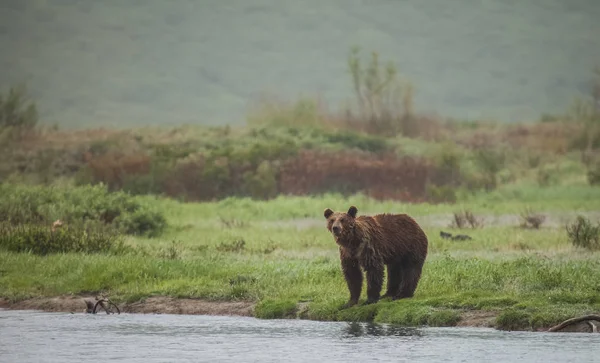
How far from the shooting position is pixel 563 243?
3356 centimetres

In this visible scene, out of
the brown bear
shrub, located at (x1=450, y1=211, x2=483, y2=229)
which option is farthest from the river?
shrub, located at (x1=450, y1=211, x2=483, y2=229)

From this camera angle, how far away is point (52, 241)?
31.2m

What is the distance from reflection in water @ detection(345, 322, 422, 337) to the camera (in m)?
20.7

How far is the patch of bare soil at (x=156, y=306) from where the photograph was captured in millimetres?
24750

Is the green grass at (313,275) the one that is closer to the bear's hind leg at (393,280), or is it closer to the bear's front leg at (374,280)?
the bear's front leg at (374,280)

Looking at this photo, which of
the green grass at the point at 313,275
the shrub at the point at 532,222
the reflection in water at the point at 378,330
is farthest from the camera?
the shrub at the point at 532,222

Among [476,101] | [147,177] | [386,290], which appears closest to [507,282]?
[386,290]

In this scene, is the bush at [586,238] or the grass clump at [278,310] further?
the bush at [586,238]

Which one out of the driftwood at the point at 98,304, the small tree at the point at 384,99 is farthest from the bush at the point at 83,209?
the small tree at the point at 384,99

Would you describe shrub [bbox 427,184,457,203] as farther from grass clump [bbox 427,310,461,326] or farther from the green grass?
grass clump [bbox 427,310,461,326]

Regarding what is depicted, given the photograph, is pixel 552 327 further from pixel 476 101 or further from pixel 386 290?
pixel 476 101

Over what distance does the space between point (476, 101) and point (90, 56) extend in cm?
3755

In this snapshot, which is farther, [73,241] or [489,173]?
[489,173]

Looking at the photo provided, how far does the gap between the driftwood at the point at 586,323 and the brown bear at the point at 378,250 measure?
10.2ft
